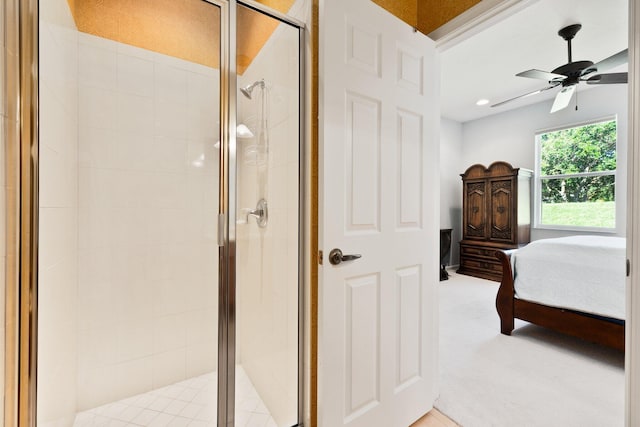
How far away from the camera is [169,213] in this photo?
1.90 meters

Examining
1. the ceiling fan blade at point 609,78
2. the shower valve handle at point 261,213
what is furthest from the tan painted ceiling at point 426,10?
the ceiling fan blade at point 609,78

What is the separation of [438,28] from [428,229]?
1137 millimetres

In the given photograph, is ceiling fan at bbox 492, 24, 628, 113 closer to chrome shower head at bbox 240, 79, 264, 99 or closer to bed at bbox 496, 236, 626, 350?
bed at bbox 496, 236, 626, 350

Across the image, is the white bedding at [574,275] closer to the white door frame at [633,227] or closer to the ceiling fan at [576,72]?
the white door frame at [633,227]

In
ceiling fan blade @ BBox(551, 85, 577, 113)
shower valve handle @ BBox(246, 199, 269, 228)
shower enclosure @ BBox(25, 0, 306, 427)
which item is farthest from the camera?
ceiling fan blade @ BBox(551, 85, 577, 113)

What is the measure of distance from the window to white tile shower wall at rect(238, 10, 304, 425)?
4.61 metres

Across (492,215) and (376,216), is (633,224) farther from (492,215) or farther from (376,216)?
(492,215)

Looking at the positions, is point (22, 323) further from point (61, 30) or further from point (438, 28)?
point (438, 28)

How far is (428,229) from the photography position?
64.8 inches

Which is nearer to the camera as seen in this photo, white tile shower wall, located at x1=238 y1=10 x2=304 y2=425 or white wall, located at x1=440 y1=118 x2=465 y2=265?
white tile shower wall, located at x1=238 y1=10 x2=304 y2=425

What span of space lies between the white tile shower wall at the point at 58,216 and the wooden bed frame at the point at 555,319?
3.10m

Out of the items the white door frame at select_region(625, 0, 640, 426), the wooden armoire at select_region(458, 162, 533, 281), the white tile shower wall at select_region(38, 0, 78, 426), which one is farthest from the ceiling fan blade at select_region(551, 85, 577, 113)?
the white tile shower wall at select_region(38, 0, 78, 426)

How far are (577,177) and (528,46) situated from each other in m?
2.41

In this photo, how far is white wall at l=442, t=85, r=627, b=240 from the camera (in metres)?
3.79
